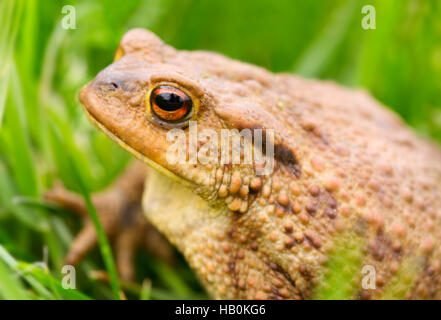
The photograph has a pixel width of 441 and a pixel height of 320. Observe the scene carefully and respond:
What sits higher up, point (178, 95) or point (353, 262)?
point (178, 95)

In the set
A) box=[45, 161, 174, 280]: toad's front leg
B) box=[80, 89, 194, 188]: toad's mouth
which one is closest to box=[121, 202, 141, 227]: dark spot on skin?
box=[45, 161, 174, 280]: toad's front leg

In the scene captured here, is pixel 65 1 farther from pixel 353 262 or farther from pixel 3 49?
pixel 353 262

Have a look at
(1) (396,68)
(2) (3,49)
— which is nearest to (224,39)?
(1) (396,68)

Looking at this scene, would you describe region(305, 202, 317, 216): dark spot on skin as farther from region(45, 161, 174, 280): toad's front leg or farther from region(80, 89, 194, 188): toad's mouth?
region(45, 161, 174, 280): toad's front leg

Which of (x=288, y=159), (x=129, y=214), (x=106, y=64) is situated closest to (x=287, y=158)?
(x=288, y=159)

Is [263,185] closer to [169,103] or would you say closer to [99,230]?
[169,103]

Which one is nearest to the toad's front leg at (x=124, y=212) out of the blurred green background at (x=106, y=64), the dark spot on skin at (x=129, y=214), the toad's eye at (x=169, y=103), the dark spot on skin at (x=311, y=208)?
the dark spot on skin at (x=129, y=214)

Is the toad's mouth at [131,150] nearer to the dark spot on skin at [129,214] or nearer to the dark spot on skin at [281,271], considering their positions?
the dark spot on skin at [281,271]
